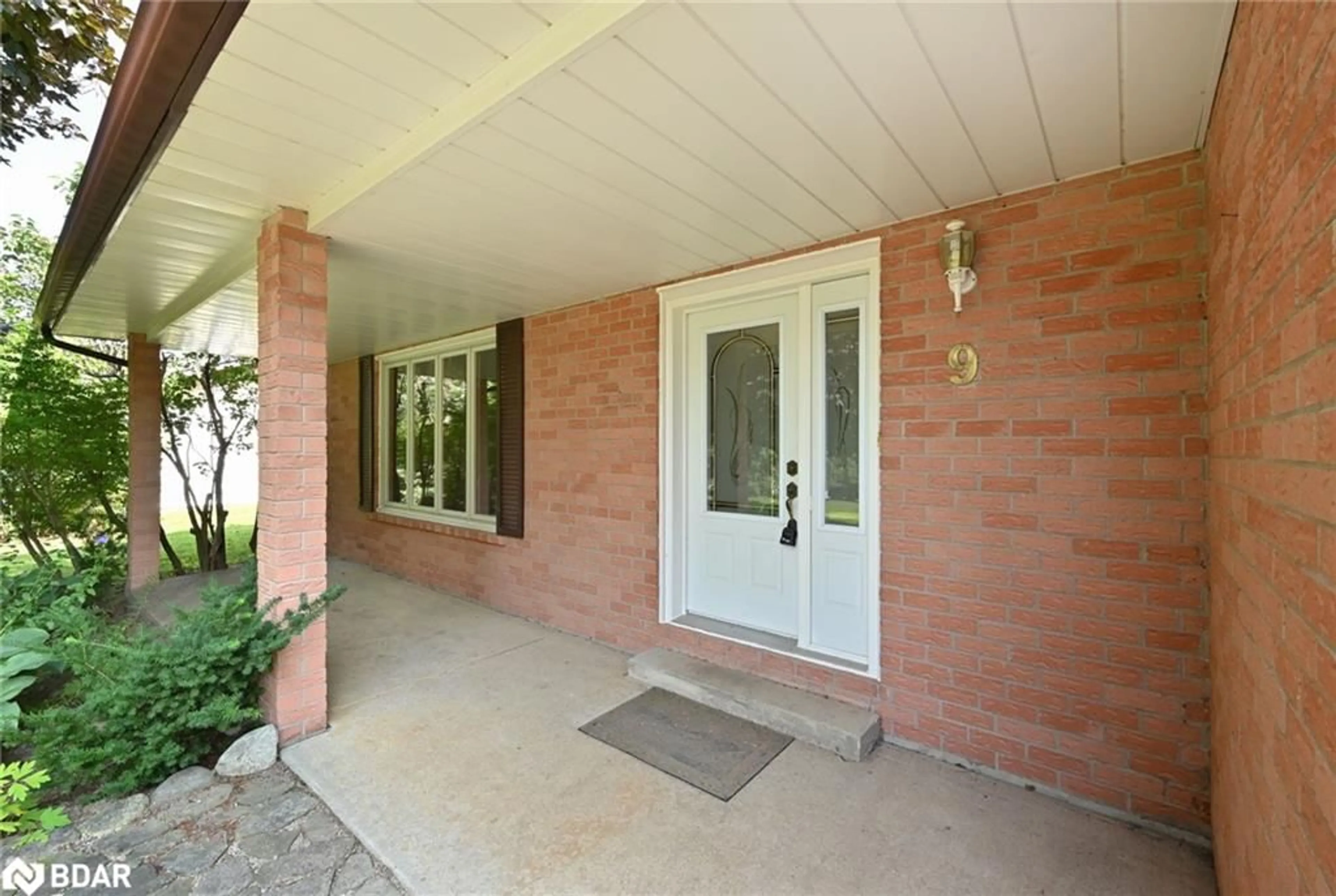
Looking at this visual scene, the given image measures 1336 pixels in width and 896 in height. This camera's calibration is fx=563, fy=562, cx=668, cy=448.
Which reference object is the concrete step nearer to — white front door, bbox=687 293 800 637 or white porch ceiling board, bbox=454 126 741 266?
white front door, bbox=687 293 800 637

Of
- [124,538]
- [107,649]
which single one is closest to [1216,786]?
[107,649]

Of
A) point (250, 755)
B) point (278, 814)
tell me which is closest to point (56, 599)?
point (250, 755)

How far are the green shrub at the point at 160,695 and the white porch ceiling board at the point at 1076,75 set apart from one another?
345cm

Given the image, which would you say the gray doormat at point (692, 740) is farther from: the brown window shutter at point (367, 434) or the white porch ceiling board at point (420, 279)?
the brown window shutter at point (367, 434)

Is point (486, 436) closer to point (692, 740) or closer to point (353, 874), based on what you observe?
point (692, 740)

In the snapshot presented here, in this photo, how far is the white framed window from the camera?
5438 millimetres

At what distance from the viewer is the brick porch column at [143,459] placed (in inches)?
210

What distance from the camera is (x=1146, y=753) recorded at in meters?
2.21

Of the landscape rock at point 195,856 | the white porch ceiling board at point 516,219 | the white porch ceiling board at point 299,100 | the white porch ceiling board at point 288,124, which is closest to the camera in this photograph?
the white porch ceiling board at point 299,100

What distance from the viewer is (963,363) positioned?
102 inches

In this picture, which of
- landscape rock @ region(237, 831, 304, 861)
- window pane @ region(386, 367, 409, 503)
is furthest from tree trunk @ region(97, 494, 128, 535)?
landscape rock @ region(237, 831, 304, 861)

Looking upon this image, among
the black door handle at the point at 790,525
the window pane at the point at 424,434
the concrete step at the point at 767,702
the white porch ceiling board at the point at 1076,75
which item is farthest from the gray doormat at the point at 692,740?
the window pane at the point at 424,434

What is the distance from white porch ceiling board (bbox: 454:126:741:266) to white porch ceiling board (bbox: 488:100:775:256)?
31mm

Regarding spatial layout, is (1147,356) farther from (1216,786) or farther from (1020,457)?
(1216,786)
